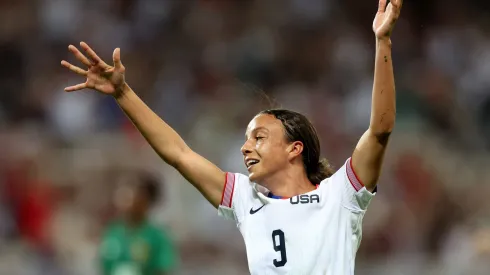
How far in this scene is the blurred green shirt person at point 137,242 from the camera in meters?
6.90

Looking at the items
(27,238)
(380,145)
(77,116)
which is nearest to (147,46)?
(77,116)

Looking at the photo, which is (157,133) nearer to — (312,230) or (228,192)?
(228,192)

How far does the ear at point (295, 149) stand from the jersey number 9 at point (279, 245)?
16.8 inches

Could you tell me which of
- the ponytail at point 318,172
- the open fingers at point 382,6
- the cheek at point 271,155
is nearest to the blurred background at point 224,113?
the ponytail at point 318,172

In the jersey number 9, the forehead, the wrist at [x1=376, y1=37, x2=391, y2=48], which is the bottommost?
the jersey number 9

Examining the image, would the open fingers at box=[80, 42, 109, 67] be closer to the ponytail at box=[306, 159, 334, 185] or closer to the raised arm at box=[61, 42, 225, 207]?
the raised arm at box=[61, 42, 225, 207]

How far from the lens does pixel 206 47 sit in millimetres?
10891

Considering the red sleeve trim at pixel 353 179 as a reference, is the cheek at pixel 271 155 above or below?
above

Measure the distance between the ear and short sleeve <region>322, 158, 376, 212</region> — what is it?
289 mm

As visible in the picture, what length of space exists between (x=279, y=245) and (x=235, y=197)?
0.38m

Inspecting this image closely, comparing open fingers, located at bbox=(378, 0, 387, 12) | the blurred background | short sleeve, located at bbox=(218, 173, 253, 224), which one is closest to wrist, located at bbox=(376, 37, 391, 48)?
open fingers, located at bbox=(378, 0, 387, 12)

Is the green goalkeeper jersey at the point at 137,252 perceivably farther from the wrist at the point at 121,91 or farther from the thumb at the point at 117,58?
the thumb at the point at 117,58

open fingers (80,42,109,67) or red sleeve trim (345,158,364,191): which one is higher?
open fingers (80,42,109,67)

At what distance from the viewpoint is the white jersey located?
3951 mm
